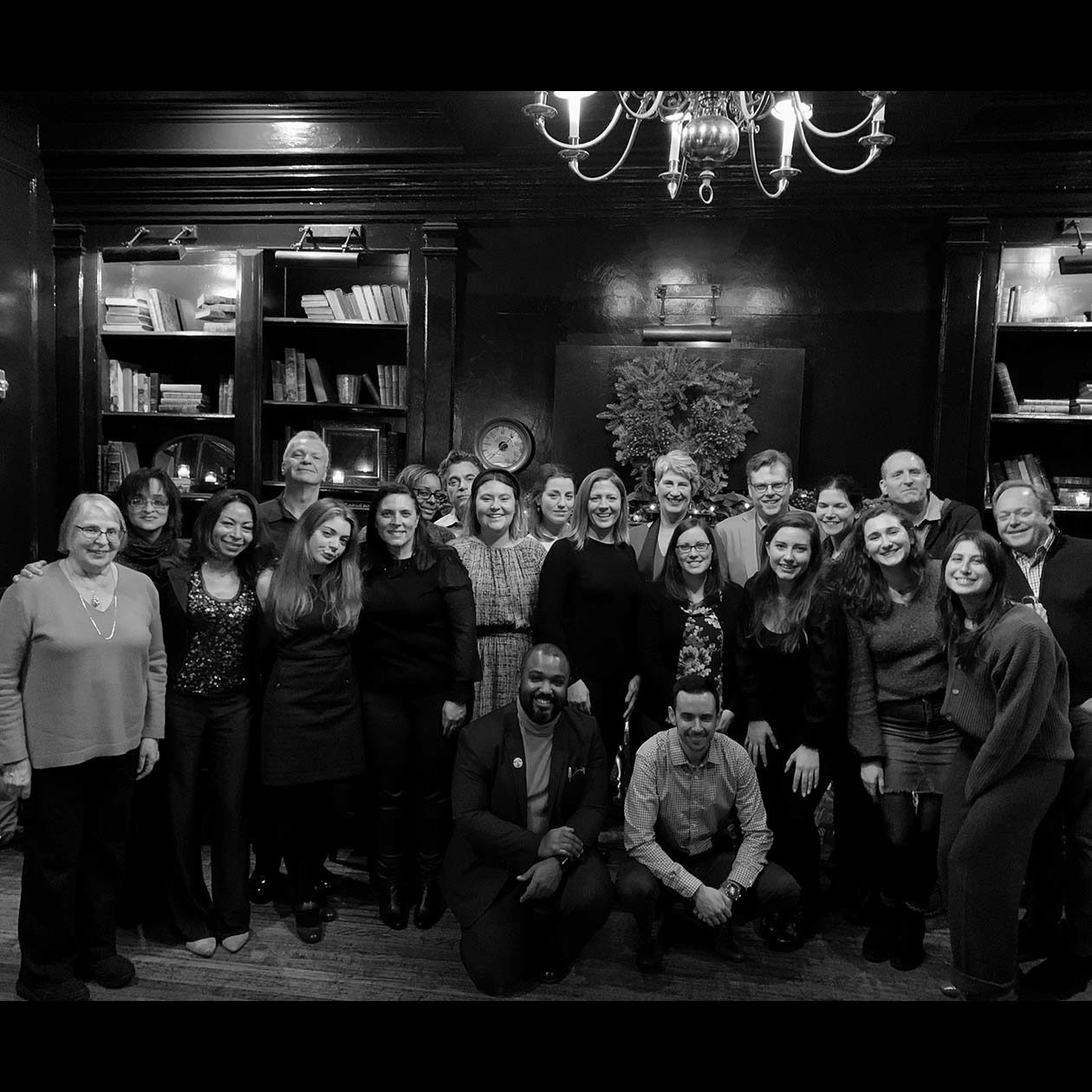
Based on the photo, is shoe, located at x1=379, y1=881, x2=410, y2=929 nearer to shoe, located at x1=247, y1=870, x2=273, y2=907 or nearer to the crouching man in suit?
the crouching man in suit

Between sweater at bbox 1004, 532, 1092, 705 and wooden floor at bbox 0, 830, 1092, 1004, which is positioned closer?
wooden floor at bbox 0, 830, 1092, 1004

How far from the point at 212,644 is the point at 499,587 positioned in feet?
3.38

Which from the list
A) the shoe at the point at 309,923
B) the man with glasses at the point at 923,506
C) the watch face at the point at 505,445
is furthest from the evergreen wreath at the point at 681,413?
the shoe at the point at 309,923

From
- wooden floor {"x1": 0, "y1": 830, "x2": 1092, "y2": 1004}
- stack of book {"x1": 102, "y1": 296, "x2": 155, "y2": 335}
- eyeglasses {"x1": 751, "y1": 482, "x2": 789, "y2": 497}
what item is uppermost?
stack of book {"x1": 102, "y1": 296, "x2": 155, "y2": 335}

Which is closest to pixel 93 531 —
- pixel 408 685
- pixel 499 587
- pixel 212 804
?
pixel 212 804

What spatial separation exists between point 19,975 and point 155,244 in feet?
14.0

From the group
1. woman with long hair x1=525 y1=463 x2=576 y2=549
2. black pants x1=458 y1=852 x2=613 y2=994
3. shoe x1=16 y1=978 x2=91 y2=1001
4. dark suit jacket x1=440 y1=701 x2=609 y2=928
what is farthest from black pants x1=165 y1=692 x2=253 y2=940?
woman with long hair x1=525 y1=463 x2=576 y2=549

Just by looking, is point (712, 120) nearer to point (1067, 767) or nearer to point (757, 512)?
point (757, 512)

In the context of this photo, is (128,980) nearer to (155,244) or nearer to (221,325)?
(221,325)

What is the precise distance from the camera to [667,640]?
3.45m

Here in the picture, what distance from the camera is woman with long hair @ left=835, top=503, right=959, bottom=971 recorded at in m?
3.02

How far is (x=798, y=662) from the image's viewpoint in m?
3.23

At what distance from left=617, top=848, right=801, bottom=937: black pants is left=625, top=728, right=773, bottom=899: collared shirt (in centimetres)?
4

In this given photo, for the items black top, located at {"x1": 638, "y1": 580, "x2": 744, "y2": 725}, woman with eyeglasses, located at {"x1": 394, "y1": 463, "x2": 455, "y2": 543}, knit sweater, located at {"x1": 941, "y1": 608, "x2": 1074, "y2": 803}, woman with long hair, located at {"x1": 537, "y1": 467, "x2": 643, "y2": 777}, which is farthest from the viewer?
woman with eyeglasses, located at {"x1": 394, "y1": 463, "x2": 455, "y2": 543}
